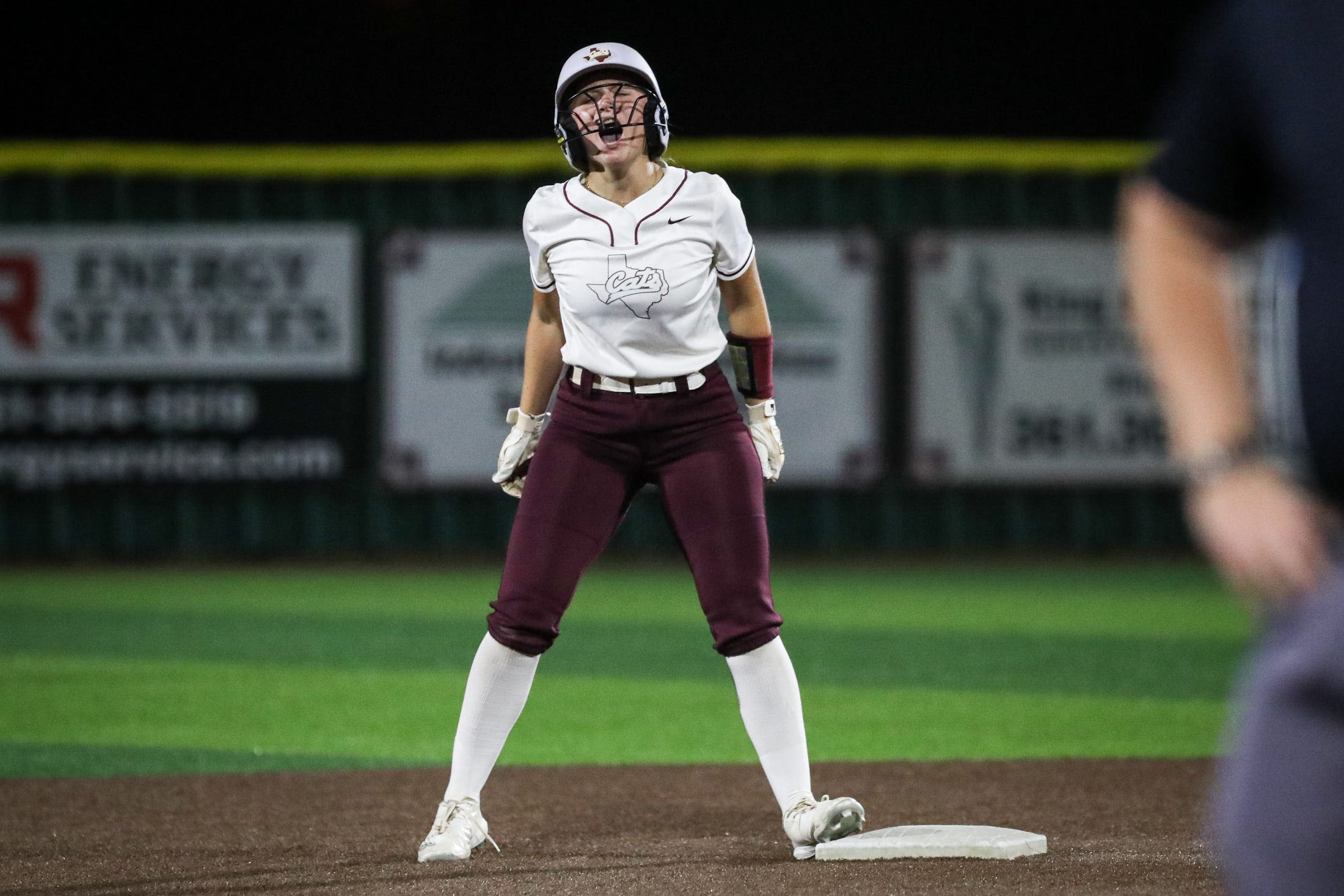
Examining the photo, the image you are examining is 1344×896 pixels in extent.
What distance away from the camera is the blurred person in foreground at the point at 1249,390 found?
1831 millimetres

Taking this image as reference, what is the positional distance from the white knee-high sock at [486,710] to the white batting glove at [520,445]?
16.8 inches

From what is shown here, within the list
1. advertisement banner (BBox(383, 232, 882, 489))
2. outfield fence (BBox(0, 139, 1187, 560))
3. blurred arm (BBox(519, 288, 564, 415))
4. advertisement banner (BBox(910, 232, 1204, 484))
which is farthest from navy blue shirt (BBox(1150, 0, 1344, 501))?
advertisement banner (BBox(910, 232, 1204, 484))

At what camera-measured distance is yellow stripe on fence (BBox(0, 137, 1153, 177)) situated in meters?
14.7

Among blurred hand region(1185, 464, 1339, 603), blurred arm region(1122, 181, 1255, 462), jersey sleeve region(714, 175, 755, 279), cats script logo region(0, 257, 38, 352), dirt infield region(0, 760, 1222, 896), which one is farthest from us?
cats script logo region(0, 257, 38, 352)

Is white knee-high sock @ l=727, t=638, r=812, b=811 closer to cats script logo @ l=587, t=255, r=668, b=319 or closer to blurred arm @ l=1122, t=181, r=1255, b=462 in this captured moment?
cats script logo @ l=587, t=255, r=668, b=319

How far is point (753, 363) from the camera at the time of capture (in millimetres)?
4848

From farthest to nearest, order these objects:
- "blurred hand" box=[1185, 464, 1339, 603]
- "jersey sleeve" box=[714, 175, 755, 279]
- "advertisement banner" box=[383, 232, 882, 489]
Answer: "advertisement banner" box=[383, 232, 882, 489] < "jersey sleeve" box=[714, 175, 755, 279] < "blurred hand" box=[1185, 464, 1339, 603]

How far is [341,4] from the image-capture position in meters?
19.7

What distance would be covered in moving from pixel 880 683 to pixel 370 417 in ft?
23.1

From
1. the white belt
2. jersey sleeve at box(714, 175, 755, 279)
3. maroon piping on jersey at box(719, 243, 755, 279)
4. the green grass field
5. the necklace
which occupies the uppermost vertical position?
the necklace

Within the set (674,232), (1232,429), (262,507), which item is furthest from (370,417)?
(1232,429)

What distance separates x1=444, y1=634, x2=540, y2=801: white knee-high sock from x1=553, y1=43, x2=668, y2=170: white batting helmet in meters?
1.19

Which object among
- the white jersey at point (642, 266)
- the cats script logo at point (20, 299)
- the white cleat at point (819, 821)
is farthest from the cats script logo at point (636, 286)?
the cats script logo at point (20, 299)

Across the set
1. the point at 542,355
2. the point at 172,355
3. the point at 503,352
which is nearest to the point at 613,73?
the point at 542,355
